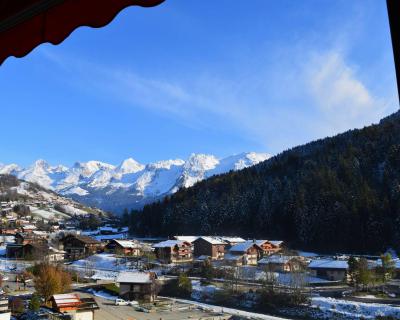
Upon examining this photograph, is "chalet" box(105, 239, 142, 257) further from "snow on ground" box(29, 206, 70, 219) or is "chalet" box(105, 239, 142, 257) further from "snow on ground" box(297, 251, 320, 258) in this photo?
"snow on ground" box(29, 206, 70, 219)

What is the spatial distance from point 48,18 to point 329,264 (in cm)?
2194

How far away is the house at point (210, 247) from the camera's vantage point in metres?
30.2

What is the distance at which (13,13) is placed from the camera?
52.2 inches

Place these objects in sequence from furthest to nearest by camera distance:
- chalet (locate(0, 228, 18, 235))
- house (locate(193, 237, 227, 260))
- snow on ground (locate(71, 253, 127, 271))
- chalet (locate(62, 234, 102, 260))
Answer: chalet (locate(0, 228, 18, 235))
chalet (locate(62, 234, 102, 260))
house (locate(193, 237, 227, 260))
snow on ground (locate(71, 253, 127, 271))

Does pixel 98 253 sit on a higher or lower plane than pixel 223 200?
lower

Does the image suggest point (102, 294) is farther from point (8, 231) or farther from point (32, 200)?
point (32, 200)

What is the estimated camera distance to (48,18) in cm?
132

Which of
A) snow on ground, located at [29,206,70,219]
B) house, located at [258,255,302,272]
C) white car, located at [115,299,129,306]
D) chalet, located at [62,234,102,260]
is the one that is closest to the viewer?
white car, located at [115,299,129,306]

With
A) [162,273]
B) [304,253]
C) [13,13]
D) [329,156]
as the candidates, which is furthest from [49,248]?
[13,13]

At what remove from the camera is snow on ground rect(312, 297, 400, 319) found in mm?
14633

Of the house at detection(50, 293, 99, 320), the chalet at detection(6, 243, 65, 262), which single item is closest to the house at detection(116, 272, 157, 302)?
the house at detection(50, 293, 99, 320)

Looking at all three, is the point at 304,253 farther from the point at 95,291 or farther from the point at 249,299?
the point at 95,291

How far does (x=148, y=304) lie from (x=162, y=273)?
669 centimetres

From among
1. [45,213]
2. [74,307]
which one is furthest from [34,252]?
[45,213]
